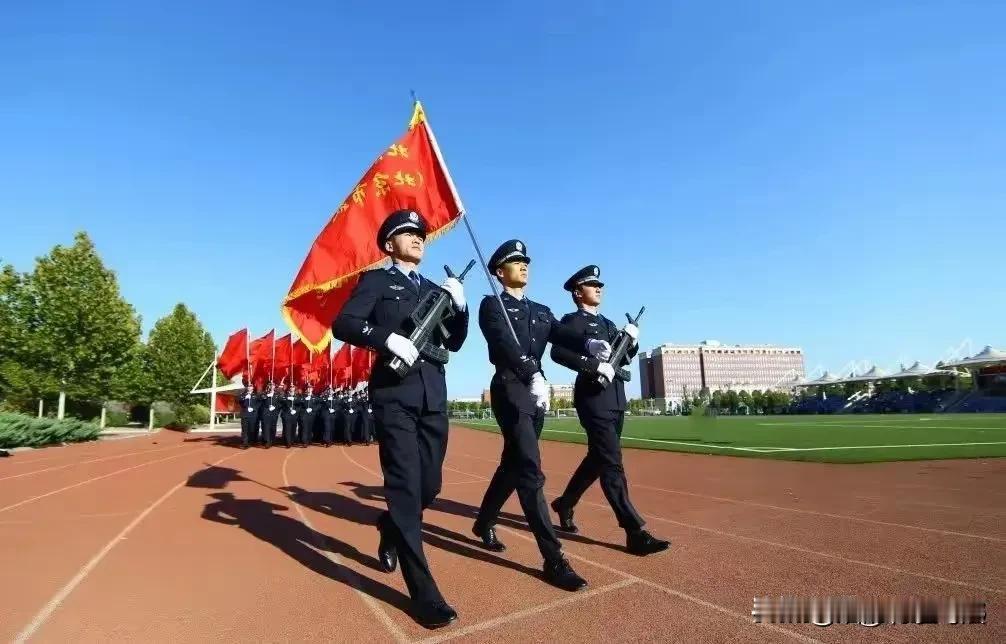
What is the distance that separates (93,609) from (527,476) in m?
2.83

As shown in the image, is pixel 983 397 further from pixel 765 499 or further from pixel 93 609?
pixel 93 609

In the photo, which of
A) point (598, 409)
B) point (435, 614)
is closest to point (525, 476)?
point (598, 409)

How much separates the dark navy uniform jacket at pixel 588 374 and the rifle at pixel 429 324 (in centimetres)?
137

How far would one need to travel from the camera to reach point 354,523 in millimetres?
5922

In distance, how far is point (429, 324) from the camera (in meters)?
3.69

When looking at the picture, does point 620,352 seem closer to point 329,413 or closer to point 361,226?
point 361,226

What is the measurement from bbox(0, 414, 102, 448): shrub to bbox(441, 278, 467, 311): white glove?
745 inches

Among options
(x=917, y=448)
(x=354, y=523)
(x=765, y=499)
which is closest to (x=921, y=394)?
(x=917, y=448)

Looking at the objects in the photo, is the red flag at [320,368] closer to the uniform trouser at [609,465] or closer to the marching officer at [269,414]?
the marching officer at [269,414]

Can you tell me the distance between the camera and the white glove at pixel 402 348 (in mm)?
3348

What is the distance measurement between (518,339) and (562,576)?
1.74 m

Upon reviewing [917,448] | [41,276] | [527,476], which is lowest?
[917,448]

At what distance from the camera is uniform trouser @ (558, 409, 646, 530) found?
4492 mm

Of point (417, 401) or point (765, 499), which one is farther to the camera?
point (765, 499)
